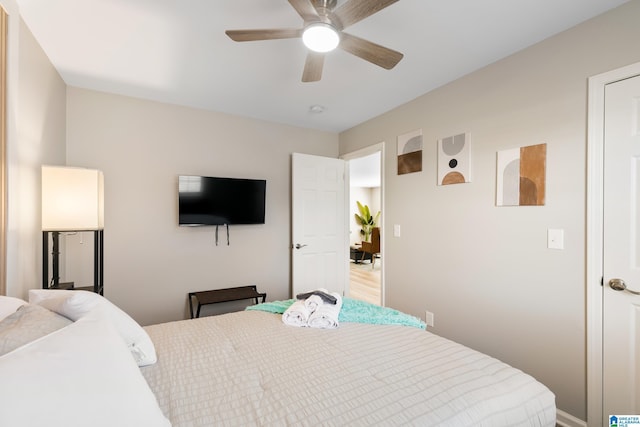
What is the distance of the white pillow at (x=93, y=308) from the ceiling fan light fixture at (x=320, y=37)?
5.02 ft

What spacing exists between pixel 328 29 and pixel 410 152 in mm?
1725

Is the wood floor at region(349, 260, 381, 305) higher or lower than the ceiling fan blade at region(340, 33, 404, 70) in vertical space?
lower

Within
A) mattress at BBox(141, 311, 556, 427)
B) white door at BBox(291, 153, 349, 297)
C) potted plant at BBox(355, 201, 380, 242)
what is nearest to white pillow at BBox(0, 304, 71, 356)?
mattress at BBox(141, 311, 556, 427)

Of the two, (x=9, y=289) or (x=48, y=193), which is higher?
(x=48, y=193)

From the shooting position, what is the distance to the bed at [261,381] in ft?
2.27

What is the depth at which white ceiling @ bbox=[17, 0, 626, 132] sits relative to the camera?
162cm

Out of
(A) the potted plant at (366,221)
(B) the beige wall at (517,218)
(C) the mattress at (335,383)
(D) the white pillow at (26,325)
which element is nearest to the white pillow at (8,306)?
(D) the white pillow at (26,325)

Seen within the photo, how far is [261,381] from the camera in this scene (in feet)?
3.78

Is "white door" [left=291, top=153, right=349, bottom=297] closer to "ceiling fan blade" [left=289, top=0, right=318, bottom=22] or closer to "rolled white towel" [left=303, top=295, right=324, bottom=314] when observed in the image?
"rolled white towel" [left=303, top=295, right=324, bottom=314]

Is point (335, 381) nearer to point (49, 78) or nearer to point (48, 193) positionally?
point (48, 193)

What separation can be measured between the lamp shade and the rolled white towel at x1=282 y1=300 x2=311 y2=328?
138 centimetres

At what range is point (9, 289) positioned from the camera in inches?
60.5

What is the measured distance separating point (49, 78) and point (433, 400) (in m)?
3.15

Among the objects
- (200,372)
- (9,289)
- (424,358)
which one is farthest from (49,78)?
(424,358)
